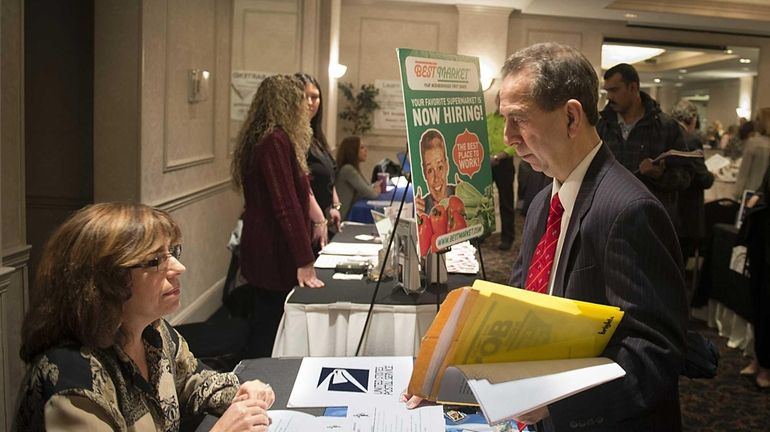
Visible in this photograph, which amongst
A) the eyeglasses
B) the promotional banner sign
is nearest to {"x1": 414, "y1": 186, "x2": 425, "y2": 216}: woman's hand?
the promotional banner sign

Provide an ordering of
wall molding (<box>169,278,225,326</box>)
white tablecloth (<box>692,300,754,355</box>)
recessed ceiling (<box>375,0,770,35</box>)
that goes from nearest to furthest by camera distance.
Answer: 1. wall molding (<box>169,278,225,326</box>)
2. white tablecloth (<box>692,300,754,355</box>)
3. recessed ceiling (<box>375,0,770,35</box>)

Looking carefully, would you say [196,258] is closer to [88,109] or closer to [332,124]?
[88,109]

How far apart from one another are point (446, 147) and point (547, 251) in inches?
41.4

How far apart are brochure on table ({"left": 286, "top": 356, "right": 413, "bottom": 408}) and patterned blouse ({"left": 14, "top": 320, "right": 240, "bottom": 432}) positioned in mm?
280

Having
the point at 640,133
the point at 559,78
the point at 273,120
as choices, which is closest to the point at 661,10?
the point at 640,133

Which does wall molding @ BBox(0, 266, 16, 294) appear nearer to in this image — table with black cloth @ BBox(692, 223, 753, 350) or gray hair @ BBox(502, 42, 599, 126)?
gray hair @ BBox(502, 42, 599, 126)

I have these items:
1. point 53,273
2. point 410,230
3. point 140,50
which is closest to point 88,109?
point 140,50

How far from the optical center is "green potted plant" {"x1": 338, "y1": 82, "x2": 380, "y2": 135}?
9.27 meters

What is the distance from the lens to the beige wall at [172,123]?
2.87 meters

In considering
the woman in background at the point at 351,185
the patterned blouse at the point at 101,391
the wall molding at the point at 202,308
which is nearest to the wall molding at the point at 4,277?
the patterned blouse at the point at 101,391

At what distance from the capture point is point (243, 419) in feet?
4.02

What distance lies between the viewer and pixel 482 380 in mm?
902

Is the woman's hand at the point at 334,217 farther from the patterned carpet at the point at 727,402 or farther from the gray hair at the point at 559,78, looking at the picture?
the gray hair at the point at 559,78

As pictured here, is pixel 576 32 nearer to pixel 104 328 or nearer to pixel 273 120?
pixel 273 120
